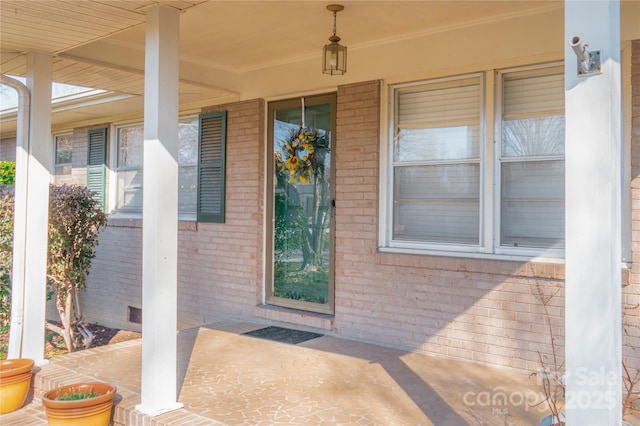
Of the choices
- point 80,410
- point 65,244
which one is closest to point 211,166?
point 65,244

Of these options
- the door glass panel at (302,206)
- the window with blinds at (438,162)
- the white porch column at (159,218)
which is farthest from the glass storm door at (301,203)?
the white porch column at (159,218)

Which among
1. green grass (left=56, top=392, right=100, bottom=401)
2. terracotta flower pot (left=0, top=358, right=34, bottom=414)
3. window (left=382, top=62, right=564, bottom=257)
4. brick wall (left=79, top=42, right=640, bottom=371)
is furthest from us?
window (left=382, top=62, right=564, bottom=257)

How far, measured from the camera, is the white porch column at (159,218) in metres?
3.21

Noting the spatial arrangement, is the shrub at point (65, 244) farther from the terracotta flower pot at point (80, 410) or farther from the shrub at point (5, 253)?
the terracotta flower pot at point (80, 410)

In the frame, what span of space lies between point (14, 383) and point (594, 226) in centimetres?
399

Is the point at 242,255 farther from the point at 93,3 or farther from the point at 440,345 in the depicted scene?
the point at 93,3

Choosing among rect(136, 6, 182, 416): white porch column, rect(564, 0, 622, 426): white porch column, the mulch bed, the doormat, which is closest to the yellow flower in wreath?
the doormat

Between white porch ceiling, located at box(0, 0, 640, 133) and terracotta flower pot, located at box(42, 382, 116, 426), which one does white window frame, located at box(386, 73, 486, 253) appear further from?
terracotta flower pot, located at box(42, 382, 116, 426)

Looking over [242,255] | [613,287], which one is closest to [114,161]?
[242,255]

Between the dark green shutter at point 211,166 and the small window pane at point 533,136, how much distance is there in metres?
3.33

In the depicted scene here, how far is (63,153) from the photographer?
28.9ft

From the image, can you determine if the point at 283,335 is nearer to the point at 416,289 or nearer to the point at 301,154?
the point at 416,289

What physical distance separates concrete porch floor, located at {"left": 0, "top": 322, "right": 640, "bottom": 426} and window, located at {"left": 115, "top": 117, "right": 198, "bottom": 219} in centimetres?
241

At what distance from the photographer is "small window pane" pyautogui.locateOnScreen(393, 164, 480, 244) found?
454 cm
